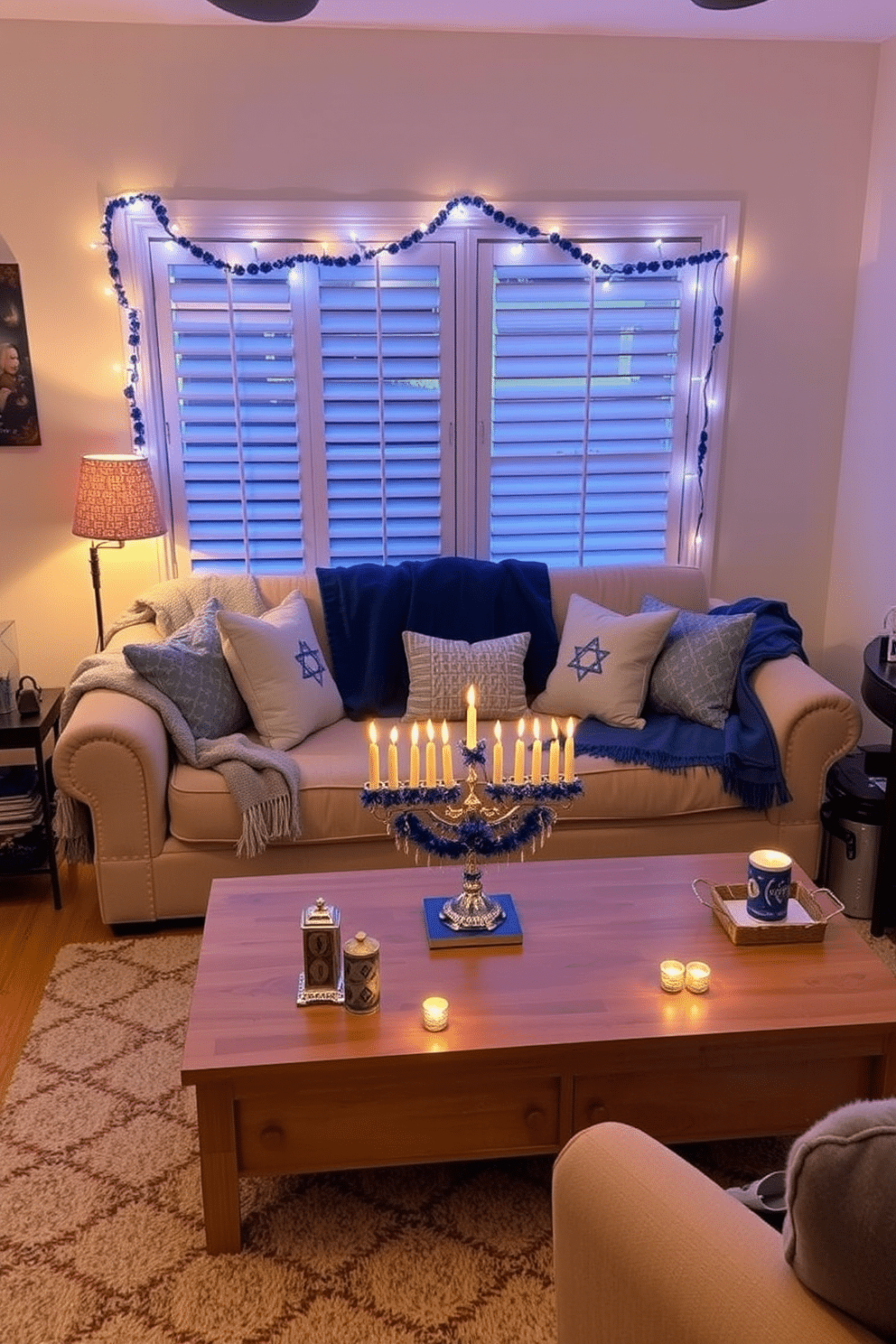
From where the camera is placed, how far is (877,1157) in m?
1.05

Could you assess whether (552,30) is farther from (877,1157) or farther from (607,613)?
(877,1157)

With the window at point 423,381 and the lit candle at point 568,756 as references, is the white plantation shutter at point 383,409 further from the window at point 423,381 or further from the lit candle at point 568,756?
the lit candle at point 568,756

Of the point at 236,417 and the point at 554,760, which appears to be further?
the point at 236,417

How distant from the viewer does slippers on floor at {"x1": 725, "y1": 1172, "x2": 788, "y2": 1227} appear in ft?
5.32

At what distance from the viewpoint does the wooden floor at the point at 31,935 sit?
2803 millimetres

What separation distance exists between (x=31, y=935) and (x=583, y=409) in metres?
2.60

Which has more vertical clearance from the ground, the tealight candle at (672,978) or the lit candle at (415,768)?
the lit candle at (415,768)

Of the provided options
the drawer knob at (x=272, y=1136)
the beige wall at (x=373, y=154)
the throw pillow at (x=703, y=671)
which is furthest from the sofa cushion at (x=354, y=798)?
the beige wall at (x=373, y=154)

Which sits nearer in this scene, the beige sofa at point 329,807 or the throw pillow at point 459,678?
the beige sofa at point 329,807

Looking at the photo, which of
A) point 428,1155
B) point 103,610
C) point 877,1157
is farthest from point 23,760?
point 877,1157

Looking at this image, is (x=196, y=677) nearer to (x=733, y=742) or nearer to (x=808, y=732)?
(x=733, y=742)

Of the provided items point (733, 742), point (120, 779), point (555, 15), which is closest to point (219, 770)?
point (120, 779)

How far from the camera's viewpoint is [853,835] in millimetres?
3250

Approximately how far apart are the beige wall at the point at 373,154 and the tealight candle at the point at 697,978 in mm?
2482
